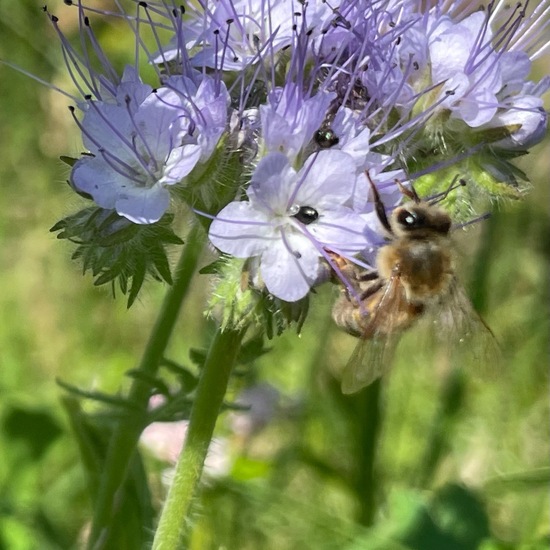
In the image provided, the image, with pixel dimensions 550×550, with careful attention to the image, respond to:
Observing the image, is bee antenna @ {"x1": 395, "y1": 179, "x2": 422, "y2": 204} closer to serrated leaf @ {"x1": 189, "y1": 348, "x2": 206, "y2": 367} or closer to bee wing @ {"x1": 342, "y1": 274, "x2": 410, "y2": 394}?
→ bee wing @ {"x1": 342, "y1": 274, "x2": 410, "y2": 394}

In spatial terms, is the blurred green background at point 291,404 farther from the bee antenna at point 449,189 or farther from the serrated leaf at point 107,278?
the bee antenna at point 449,189

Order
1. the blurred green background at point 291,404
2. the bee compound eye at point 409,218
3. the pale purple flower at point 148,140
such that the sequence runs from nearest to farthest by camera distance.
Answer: the pale purple flower at point 148,140 → the bee compound eye at point 409,218 → the blurred green background at point 291,404

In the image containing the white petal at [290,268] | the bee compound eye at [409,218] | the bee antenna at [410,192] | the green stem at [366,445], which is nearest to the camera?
the white petal at [290,268]

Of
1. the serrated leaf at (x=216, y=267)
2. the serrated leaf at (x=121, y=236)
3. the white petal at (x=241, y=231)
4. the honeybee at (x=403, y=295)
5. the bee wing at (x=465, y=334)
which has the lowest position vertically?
the bee wing at (x=465, y=334)

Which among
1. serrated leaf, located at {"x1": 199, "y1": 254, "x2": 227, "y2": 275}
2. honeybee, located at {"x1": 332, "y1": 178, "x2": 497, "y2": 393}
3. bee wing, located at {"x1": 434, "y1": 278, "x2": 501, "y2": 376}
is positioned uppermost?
serrated leaf, located at {"x1": 199, "y1": 254, "x2": 227, "y2": 275}

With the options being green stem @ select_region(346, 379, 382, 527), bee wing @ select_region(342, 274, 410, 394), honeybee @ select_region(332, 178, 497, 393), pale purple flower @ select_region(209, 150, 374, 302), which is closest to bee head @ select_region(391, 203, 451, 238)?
honeybee @ select_region(332, 178, 497, 393)

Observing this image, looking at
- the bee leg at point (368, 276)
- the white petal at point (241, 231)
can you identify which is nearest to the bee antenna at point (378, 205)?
the bee leg at point (368, 276)

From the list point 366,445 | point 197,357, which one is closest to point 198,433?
point 197,357

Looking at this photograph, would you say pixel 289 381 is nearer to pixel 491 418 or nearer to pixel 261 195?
A: pixel 491 418
